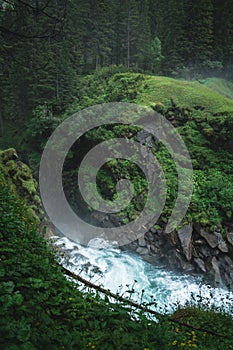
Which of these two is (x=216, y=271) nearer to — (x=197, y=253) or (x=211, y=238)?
(x=197, y=253)

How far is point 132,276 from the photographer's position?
30.3 ft

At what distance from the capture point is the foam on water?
805 cm

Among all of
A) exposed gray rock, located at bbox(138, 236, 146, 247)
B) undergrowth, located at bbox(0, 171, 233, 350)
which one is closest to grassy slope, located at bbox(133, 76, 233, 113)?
exposed gray rock, located at bbox(138, 236, 146, 247)

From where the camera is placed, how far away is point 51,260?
12.3ft

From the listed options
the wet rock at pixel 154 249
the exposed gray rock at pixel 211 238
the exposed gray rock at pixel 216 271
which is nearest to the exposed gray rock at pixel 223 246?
the exposed gray rock at pixel 211 238

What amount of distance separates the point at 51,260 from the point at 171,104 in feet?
44.1

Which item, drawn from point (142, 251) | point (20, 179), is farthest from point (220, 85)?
point (20, 179)

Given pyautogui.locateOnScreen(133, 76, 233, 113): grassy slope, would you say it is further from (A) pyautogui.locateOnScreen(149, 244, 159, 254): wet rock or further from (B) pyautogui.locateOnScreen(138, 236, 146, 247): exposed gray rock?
(A) pyautogui.locateOnScreen(149, 244, 159, 254): wet rock

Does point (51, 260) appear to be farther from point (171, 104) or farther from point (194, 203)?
point (171, 104)

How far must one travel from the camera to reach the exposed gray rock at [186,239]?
9383mm

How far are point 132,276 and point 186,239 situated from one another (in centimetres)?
250

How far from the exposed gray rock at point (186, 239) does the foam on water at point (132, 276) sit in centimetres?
81

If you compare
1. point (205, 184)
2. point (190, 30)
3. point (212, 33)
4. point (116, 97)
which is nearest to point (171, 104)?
point (116, 97)

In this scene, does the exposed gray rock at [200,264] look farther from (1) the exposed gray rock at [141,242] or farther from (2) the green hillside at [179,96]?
(2) the green hillside at [179,96]
